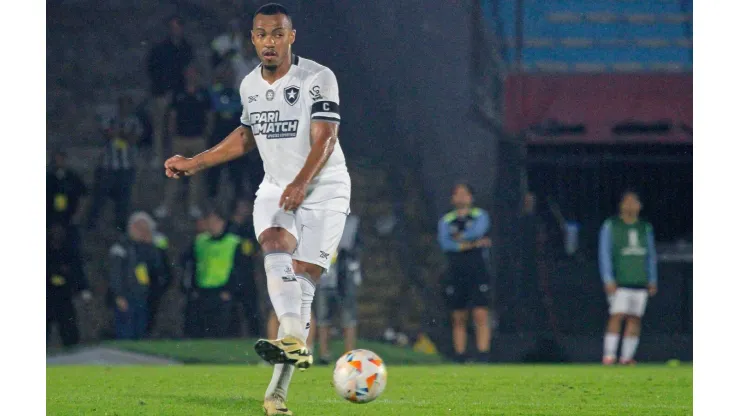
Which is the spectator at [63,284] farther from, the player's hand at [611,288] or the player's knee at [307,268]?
the player's knee at [307,268]

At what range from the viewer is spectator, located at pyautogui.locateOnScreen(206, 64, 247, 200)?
1198 centimetres

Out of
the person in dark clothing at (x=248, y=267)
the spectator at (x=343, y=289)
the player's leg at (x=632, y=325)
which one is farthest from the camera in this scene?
the person in dark clothing at (x=248, y=267)

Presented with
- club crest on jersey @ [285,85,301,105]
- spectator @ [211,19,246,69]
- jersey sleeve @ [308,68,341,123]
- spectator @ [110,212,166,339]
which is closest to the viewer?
jersey sleeve @ [308,68,341,123]

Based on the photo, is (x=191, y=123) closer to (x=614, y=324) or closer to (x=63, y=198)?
(x=63, y=198)

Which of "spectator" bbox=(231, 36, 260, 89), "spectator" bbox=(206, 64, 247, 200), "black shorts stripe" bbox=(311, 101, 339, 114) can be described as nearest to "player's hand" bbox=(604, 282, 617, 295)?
"spectator" bbox=(206, 64, 247, 200)

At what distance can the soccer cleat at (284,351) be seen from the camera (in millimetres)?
5652

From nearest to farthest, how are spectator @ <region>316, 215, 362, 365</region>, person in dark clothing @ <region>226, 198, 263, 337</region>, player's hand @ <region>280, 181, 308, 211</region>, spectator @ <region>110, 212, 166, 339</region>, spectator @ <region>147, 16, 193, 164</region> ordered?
player's hand @ <region>280, 181, 308, 211</region> → spectator @ <region>316, 215, 362, 365</region> → person in dark clothing @ <region>226, 198, 263, 337</region> → spectator @ <region>110, 212, 166, 339</region> → spectator @ <region>147, 16, 193, 164</region>

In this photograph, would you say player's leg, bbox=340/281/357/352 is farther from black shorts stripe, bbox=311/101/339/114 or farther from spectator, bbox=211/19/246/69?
black shorts stripe, bbox=311/101/339/114

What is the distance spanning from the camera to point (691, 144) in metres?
12.4

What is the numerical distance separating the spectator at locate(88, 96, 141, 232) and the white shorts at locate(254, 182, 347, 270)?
6.30 m

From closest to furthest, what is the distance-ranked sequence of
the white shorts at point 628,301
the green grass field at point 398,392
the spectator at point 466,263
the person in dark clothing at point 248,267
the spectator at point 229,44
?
the green grass field at point 398,392 → the spectator at point 466,263 → the white shorts at point 628,301 → the person in dark clothing at point 248,267 → the spectator at point 229,44

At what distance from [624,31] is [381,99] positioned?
2.71 metres

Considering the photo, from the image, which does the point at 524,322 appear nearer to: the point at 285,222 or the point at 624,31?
the point at 624,31

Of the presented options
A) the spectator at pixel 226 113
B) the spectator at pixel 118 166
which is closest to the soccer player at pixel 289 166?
the spectator at pixel 226 113
